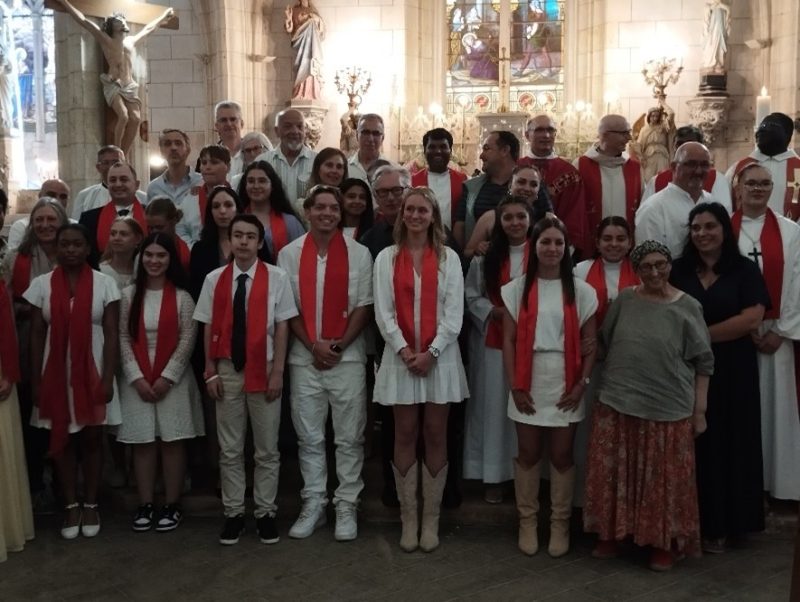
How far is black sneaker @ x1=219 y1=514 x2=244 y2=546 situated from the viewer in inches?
166

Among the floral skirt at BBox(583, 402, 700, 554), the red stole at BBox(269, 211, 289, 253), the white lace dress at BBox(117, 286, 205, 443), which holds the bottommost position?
the floral skirt at BBox(583, 402, 700, 554)

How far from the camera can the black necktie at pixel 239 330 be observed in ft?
13.6

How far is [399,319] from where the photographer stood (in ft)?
Result: 13.5

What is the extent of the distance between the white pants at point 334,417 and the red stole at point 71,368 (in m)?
0.95

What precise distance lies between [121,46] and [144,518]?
488cm

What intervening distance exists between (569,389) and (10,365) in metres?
2.54

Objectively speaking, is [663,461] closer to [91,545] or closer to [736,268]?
[736,268]

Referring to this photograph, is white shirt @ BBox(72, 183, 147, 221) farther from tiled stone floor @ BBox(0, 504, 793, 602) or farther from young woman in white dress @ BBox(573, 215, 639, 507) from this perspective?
young woman in white dress @ BBox(573, 215, 639, 507)

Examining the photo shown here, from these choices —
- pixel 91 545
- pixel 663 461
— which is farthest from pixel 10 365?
pixel 663 461

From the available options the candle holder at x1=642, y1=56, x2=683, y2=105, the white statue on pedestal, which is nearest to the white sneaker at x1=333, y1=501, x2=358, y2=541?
the candle holder at x1=642, y1=56, x2=683, y2=105

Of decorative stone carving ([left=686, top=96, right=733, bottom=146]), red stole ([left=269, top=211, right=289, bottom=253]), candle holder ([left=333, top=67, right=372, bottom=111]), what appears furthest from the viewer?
candle holder ([left=333, top=67, right=372, bottom=111])

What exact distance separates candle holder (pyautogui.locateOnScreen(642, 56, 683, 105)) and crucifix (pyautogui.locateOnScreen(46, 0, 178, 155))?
25.4 feet

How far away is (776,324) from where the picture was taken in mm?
4227

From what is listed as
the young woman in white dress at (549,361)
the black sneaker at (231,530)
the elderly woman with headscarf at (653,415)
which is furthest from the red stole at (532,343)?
the black sneaker at (231,530)
